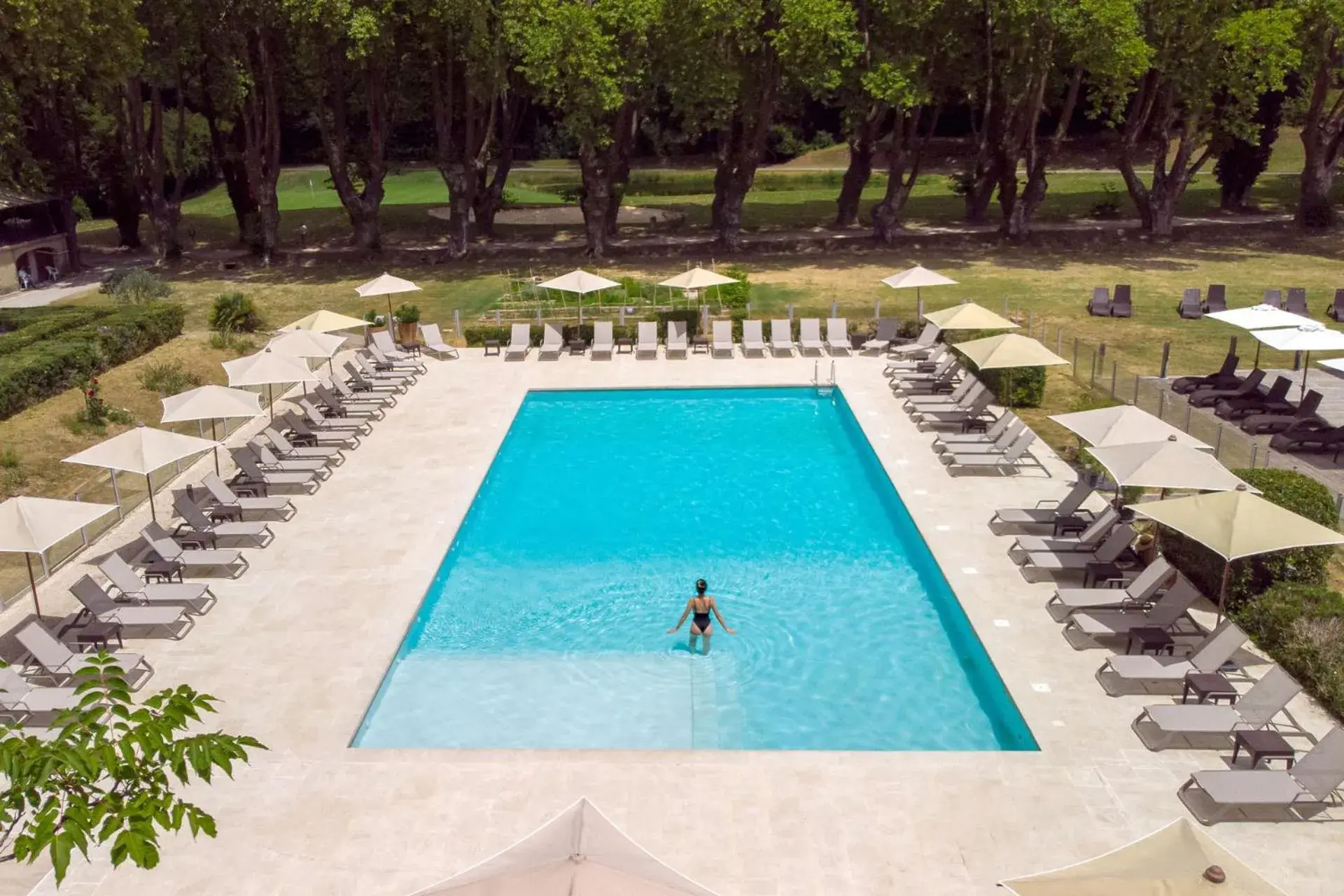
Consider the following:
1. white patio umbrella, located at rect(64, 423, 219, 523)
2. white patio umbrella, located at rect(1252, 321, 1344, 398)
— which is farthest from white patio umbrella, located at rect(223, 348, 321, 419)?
white patio umbrella, located at rect(1252, 321, 1344, 398)

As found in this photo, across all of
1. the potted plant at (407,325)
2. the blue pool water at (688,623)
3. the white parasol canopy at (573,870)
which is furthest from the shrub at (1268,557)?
the potted plant at (407,325)

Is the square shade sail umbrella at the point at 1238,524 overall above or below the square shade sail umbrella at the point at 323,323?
below

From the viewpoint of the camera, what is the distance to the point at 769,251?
3978 cm

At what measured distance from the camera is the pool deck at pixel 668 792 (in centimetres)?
938

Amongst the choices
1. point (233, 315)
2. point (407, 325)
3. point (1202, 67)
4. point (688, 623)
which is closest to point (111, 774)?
point (688, 623)

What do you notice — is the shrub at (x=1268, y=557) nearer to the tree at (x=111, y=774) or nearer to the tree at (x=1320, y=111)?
the tree at (x=111, y=774)

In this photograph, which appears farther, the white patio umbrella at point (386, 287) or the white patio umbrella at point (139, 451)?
the white patio umbrella at point (386, 287)

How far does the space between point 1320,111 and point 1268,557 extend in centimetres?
3158

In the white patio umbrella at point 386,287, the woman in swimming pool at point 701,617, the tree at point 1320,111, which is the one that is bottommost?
the woman in swimming pool at point 701,617

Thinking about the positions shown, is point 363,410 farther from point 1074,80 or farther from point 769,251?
point 1074,80

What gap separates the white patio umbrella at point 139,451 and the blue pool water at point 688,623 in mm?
→ 3976

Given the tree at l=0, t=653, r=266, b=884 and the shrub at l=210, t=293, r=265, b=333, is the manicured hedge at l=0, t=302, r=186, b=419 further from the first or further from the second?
the tree at l=0, t=653, r=266, b=884

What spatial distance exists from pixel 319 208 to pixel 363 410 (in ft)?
109

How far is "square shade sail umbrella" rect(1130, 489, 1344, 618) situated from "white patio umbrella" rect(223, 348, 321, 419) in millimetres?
13702
